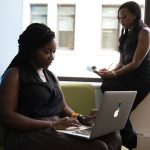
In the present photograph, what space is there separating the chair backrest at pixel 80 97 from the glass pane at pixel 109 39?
0.92 m

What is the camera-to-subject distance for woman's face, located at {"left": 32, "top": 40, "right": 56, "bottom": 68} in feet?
6.16

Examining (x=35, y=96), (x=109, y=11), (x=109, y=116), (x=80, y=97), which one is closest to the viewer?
(x=109, y=116)

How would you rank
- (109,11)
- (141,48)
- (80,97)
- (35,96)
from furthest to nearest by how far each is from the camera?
(109,11) < (141,48) < (80,97) < (35,96)

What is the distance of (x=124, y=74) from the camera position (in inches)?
103

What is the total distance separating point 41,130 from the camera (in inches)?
67.9

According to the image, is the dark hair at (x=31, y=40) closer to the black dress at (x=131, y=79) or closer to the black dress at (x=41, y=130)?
the black dress at (x=41, y=130)

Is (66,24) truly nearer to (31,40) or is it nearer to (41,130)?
(31,40)

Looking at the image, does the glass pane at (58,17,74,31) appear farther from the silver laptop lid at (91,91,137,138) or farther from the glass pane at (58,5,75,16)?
the silver laptop lid at (91,91,137,138)

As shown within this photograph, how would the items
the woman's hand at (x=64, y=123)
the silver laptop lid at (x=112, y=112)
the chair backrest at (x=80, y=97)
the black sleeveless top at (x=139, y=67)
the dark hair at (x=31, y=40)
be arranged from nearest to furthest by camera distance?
the silver laptop lid at (x=112, y=112), the woman's hand at (x=64, y=123), the dark hair at (x=31, y=40), the chair backrest at (x=80, y=97), the black sleeveless top at (x=139, y=67)

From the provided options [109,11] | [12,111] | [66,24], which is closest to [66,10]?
[66,24]

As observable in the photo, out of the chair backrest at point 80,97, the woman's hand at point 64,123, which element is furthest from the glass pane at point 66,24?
the woman's hand at point 64,123

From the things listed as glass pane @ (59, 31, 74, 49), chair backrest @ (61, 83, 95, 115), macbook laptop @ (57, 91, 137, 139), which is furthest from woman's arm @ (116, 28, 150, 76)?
glass pane @ (59, 31, 74, 49)

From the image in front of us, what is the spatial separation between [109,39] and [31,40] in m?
1.47

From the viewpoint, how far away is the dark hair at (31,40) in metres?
1.85
